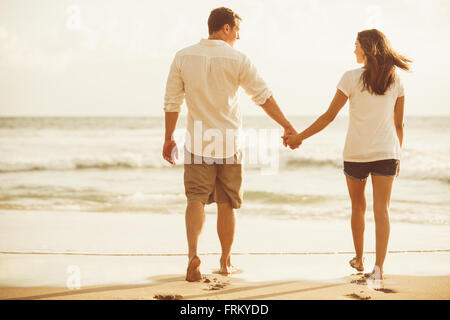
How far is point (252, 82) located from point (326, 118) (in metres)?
0.52

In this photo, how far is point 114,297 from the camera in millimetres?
A: 2773

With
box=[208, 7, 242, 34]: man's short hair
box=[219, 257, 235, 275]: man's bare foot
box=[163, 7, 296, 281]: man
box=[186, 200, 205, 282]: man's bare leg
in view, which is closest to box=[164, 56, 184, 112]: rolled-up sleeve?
box=[163, 7, 296, 281]: man

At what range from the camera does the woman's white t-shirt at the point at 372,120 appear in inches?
121

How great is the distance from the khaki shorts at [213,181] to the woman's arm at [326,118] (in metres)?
0.53

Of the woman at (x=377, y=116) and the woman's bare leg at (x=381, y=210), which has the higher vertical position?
the woman at (x=377, y=116)

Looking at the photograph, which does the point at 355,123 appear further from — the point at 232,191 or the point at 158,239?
the point at 158,239

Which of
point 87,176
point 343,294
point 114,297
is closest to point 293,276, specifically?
point 343,294

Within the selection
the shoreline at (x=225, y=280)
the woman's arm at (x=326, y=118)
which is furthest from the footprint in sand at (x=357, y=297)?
the woman's arm at (x=326, y=118)

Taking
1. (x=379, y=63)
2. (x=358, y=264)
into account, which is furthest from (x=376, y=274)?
(x=379, y=63)

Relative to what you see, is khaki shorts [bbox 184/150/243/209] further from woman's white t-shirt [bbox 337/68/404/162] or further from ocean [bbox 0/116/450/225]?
ocean [bbox 0/116/450/225]

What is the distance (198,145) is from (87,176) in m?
9.20

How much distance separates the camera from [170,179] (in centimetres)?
1085

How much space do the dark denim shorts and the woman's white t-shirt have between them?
27mm

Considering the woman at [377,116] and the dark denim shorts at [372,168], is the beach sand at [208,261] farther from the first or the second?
the dark denim shorts at [372,168]
